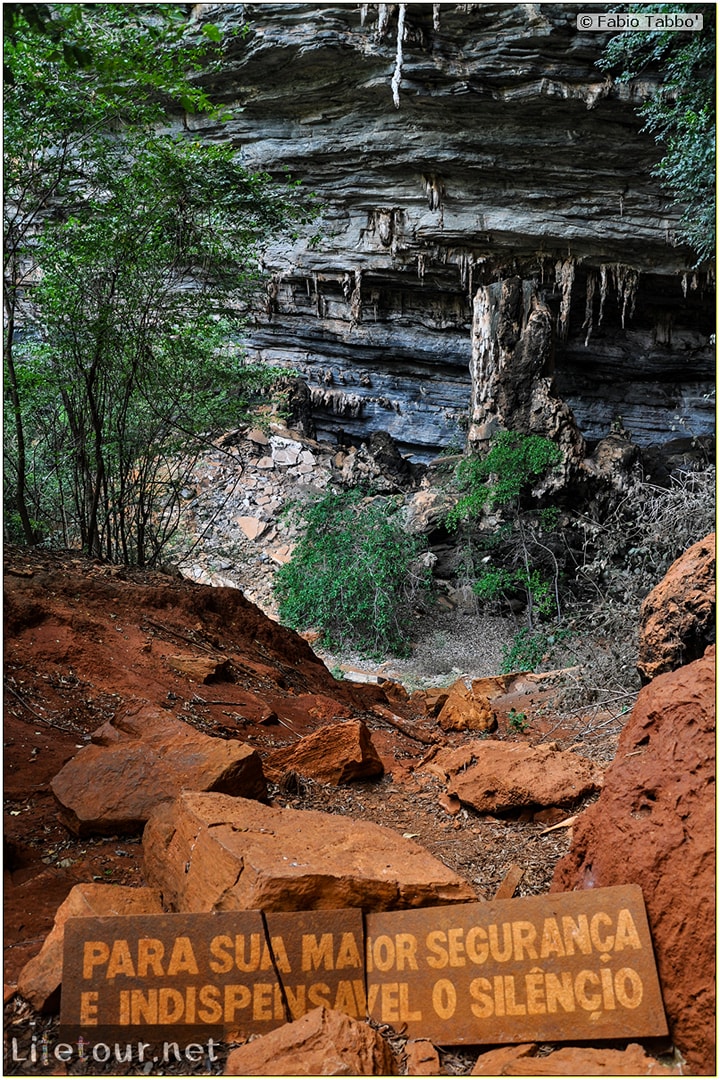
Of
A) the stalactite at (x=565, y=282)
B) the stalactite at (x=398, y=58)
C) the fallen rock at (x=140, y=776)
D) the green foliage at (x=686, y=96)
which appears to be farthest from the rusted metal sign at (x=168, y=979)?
the stalactite at (x=565, y=282)

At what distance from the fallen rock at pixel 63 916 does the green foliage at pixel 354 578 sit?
30.7ft

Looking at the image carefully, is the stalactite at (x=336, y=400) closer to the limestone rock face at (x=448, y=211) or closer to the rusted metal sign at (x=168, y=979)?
the limestone rock face at (x=448, y=211)

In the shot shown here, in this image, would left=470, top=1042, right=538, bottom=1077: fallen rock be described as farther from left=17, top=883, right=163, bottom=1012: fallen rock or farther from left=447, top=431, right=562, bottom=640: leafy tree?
left=447, top=431, right=562, bottom=640: leafy tree

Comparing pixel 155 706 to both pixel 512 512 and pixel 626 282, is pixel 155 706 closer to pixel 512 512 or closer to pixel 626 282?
pixel 512 512

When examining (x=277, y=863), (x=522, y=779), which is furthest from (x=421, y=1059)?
(x=522, y=779)

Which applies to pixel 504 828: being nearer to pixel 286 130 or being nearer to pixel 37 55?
pixel 37 55

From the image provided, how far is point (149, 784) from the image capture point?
8.89 feet

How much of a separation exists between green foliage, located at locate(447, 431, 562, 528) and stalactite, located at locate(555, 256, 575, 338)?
3.02m

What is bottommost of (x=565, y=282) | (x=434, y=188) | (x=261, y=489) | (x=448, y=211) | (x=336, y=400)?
(x=261, y=489)

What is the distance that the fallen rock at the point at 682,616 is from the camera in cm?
315

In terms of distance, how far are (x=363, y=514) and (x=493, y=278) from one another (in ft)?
18.6

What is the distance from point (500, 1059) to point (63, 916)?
122 centimetres

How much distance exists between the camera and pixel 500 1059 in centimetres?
168

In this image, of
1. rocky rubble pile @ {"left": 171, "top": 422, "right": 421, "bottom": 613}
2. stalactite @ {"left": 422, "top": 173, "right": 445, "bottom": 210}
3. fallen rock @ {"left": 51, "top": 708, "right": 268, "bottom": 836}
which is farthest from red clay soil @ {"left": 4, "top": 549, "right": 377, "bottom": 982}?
stalactite @ {"left": 422, "top": 173, "right": 445, "bottom": 210}
